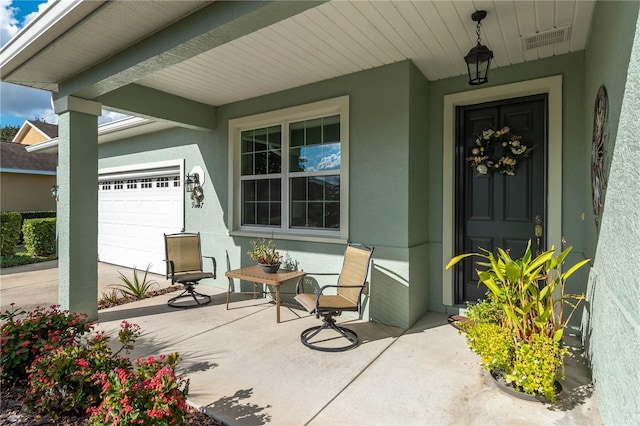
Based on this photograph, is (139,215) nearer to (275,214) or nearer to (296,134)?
(275,214)

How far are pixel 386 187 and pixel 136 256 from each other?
603 centimetres

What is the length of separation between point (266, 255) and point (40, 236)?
8010 millimetres

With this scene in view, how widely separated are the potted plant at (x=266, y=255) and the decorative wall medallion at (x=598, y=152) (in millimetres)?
3363

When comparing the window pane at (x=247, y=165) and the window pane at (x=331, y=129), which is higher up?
the window pane at (x=331, y=129)

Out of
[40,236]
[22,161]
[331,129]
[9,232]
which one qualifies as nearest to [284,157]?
[331,129]

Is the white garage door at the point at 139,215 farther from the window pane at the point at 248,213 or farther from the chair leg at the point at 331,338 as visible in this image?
the chair leg at the point at 331,338

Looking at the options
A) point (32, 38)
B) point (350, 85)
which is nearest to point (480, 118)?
point (350, 85)

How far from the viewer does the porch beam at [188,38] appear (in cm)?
229

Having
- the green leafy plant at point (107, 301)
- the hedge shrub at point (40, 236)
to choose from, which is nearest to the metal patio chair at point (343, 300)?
the green leafy plant at point (107, 301)

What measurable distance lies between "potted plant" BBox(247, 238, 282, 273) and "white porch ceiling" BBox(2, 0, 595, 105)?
227cm

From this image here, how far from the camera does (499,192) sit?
13.2 ft

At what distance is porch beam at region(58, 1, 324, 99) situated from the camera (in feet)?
7.52

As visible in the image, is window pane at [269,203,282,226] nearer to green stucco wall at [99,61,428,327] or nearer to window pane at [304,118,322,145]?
green stucco wall at [99,61,428,327]

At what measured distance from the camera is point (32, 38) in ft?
10.1
